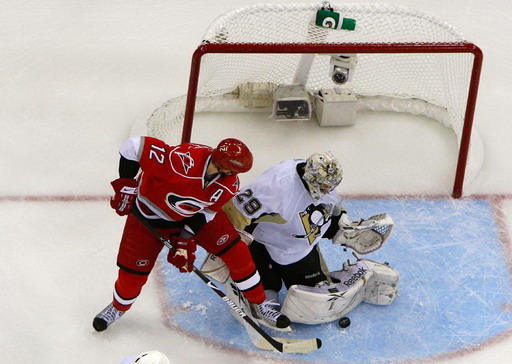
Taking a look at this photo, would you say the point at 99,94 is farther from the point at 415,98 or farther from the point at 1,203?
the point at 415,98

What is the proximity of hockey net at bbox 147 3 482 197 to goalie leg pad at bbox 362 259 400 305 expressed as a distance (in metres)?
0.76

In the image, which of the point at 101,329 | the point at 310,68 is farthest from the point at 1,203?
the point at 310,68

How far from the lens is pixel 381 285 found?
3.78m

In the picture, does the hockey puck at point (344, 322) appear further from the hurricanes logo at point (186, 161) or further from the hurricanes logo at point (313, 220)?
the hurricanes logo at point (186, 161)

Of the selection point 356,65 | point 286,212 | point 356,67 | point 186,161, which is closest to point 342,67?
point 356,65

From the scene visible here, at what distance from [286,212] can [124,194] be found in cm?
60

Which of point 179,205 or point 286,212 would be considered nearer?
point 179,205

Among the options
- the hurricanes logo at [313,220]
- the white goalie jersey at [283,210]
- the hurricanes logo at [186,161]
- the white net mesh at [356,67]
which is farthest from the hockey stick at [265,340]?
the white net mesh at [356,67]

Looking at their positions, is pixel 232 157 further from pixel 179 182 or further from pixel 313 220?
pixel 313 220

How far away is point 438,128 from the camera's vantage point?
4.71m

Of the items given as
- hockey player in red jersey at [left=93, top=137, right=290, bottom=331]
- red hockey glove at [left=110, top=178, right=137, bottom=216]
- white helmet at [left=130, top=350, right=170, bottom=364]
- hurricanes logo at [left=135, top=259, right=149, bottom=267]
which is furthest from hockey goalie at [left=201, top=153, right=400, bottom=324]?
white helmet at [left=130, top=350, right=170, bottom=364]

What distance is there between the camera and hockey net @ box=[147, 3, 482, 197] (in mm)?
3975

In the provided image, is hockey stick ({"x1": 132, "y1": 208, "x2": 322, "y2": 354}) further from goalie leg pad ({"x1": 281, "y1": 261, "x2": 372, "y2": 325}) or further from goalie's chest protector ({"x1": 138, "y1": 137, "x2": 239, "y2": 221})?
goalie's chest protector ({"x1": 138, "y1": 137, "x2": 239, "y2": 221})

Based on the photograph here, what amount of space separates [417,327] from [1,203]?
6.16ft
